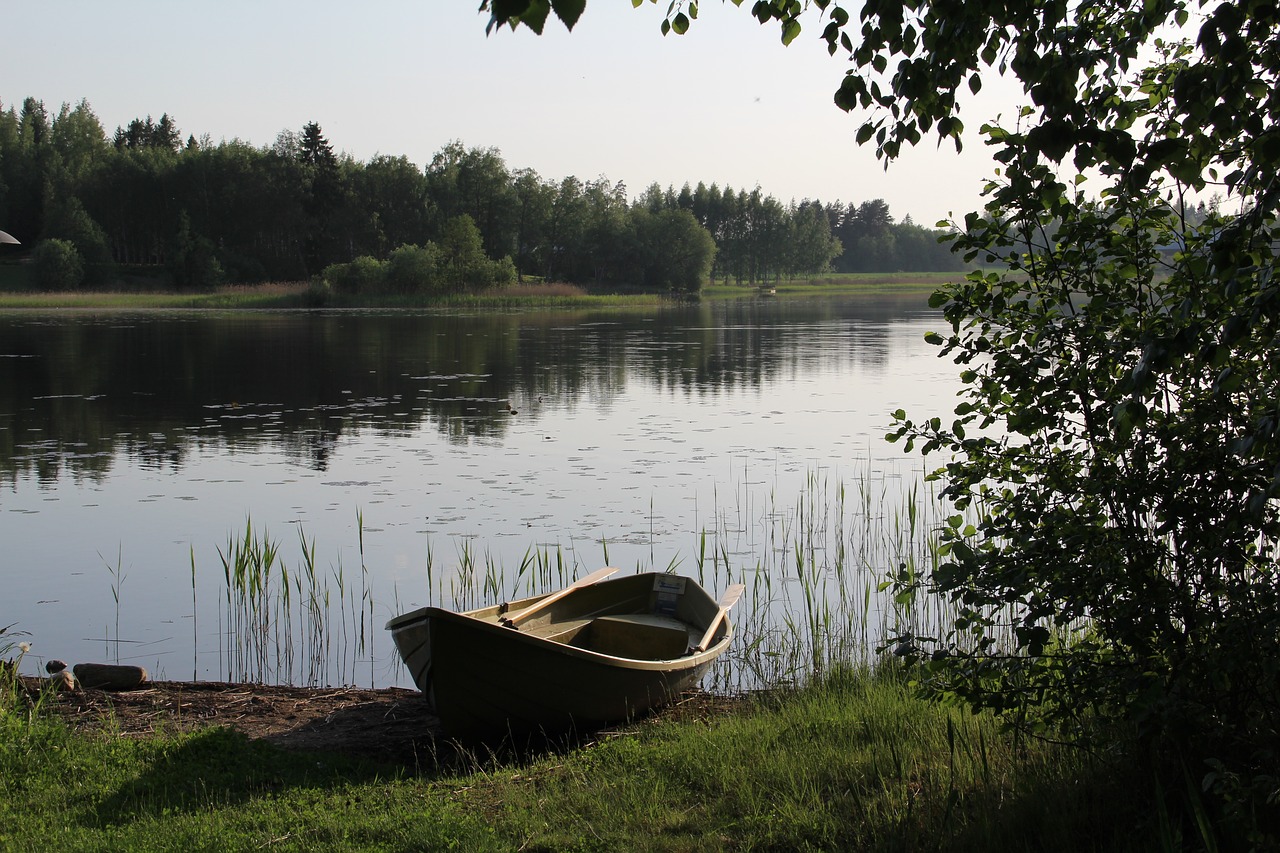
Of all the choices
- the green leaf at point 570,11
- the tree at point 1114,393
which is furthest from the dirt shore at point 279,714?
the green leaf at point 570,11

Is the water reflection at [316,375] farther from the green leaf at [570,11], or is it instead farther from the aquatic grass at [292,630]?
the green leaf at [570,11]

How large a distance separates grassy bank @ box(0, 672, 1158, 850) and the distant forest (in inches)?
3105

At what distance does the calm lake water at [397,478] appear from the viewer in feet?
33.0

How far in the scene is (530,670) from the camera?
21.7 ft

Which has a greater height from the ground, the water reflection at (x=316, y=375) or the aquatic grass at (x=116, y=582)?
the water reflection at (x=316, y=375)

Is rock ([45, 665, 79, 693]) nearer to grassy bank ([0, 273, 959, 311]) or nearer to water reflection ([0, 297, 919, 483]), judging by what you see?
water reflection ([0, 297, 919, 483])

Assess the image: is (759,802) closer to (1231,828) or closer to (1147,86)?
(1231,828)

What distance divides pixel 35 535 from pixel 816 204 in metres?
182

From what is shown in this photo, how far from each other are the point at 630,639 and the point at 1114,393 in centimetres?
470

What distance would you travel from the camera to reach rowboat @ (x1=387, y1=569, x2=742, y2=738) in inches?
255

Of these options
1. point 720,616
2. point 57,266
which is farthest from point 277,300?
point 720,616

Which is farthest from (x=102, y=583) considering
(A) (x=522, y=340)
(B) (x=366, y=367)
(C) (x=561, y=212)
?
(C) (x=561, y=212)

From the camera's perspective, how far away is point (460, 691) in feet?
21.6

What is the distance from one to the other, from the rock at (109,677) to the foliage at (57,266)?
83.1 m
